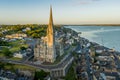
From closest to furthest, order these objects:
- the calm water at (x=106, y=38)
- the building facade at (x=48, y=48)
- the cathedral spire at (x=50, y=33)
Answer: the cathedral spire at (x=50, y=33)
the building facade at (x=48, y=48)
the calm water at (x=106, y=38)

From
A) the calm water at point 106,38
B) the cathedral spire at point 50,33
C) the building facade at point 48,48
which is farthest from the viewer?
the calm water at point 106,38

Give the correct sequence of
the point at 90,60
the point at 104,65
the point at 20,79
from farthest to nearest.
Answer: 1. the point at 90,60
2. the point at 104,65
3. the point at 20,79

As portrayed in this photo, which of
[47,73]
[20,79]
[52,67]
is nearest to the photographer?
[20,79]

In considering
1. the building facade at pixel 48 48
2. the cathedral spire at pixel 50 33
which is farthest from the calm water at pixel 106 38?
the cathedral spire at pixel 50 33

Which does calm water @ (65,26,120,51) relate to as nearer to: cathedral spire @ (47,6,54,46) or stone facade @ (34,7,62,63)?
stone facade @ (34,7,62,63)

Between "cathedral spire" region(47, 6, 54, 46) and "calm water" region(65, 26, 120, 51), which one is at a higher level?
"cathedral spire" region(47, 6, 54, 46)

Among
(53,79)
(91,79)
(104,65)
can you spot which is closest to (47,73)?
(53,79)

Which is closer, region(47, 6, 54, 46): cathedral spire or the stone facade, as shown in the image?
region(47, 6, 54, 46): cathedral spire

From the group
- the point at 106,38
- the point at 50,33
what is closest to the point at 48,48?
the point at 50,33

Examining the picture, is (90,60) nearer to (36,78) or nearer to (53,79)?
(53,79)

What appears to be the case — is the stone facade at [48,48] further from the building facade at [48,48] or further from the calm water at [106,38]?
the calm water at [106,38]

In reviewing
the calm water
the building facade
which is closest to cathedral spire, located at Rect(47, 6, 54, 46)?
the building facade
